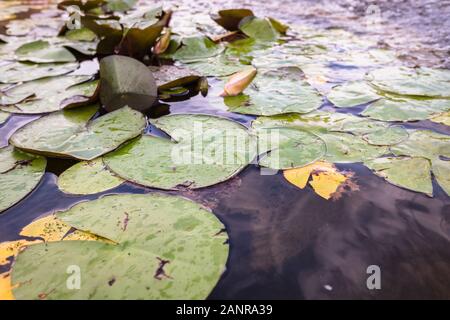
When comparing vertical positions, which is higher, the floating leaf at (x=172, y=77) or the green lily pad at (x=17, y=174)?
the floating leaf at (x=172, y=77)

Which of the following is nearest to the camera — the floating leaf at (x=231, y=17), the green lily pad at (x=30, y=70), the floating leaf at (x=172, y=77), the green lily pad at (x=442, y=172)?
the green lily pad at (x=442, y=172)

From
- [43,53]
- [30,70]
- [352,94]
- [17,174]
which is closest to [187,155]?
[17,174]

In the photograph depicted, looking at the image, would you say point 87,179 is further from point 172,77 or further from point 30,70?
point 30,70

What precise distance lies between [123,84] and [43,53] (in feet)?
4.58

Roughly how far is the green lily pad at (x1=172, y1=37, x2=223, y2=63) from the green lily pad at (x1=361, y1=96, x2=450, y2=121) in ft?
4.94

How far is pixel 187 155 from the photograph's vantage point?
58.5 inches

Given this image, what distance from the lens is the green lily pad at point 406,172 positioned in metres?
1.29

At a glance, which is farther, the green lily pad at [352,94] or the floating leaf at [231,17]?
the floating leaf at [231,17]

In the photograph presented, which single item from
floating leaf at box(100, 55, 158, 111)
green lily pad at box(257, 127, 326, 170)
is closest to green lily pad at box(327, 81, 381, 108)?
green lily pad at box(257, 127, 326, 170)

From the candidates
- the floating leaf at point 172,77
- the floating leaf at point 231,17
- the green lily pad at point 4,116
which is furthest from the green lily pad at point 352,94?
the green lily pad at point 4,116

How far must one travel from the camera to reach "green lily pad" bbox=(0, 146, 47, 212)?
4.24ft

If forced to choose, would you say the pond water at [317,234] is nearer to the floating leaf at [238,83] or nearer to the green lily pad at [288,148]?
the green lily pad at [288,148]

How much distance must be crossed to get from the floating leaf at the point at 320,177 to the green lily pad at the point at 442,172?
349 millimetres
